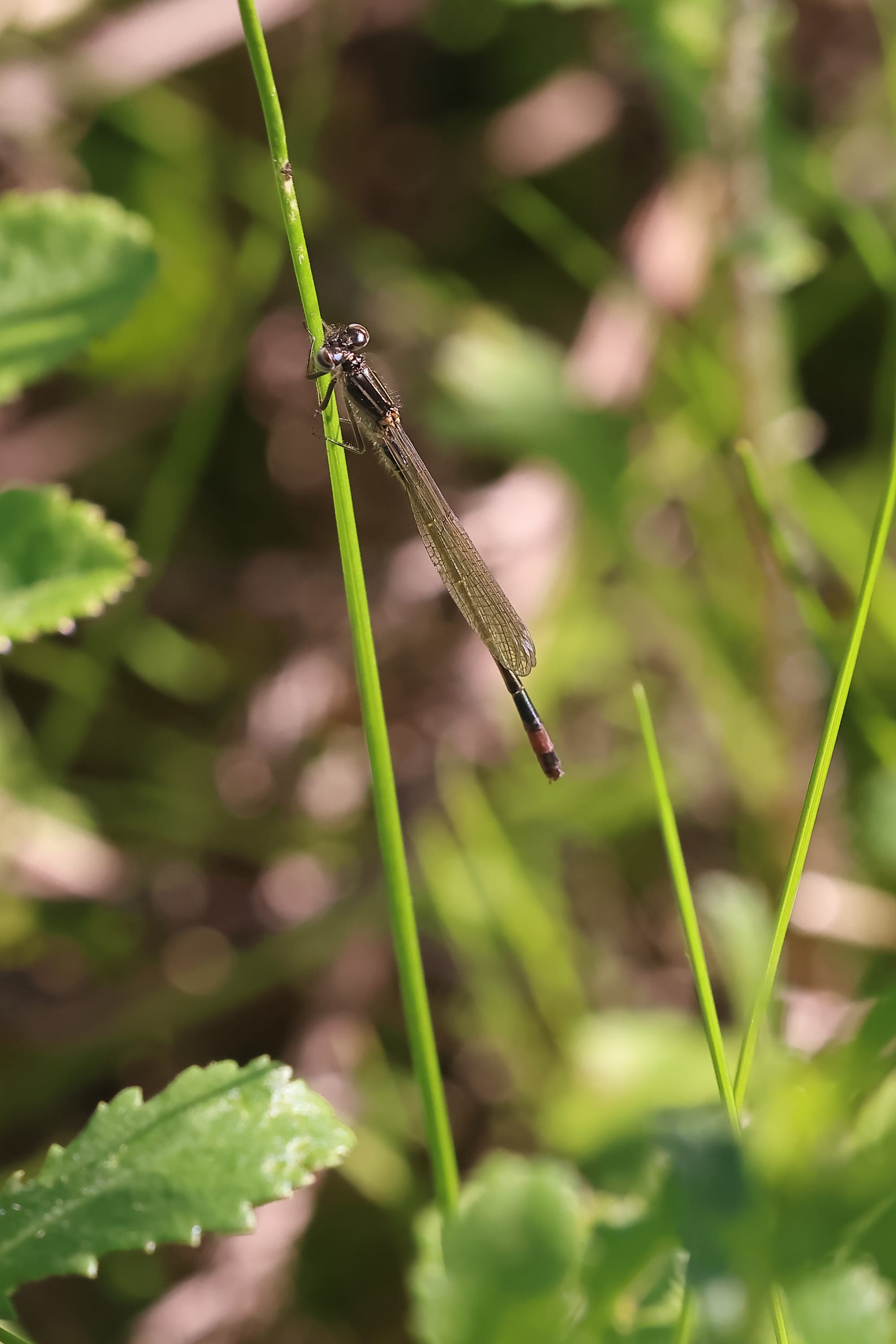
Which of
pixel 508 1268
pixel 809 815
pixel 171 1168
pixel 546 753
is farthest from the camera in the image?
pixel 546 753

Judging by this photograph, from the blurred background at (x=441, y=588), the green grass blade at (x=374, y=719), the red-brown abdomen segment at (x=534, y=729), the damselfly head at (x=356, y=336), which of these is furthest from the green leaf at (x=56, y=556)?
the blurred background at (x=441, y=588)

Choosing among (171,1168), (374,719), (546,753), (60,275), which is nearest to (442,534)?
(546,753)

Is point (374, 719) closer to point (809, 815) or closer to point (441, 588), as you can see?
point (809, 815)

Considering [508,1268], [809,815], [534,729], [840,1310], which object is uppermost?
[534,729]

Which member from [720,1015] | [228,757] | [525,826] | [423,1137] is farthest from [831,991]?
[228,757]

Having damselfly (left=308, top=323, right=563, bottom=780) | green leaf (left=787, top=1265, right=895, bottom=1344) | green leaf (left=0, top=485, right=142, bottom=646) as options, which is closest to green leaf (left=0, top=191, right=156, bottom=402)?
green leaf (left=0, top=485, right=142, bottom=646)

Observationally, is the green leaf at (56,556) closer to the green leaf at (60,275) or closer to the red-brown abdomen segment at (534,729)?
the green leaf at (60,275)

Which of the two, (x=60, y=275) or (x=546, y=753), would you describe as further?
(x=546, y=753)
